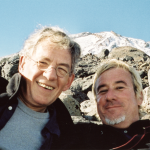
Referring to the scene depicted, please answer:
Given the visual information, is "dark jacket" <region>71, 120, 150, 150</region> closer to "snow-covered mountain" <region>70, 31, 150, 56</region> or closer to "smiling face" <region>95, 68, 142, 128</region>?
"smiling face" <region>95, 68, 142, 128</region>

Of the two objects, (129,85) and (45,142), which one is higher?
(129,85)

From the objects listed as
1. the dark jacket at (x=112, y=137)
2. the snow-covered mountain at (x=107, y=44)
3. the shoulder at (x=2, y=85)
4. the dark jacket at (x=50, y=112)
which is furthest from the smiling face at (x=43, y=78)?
the snow-covered mountain at (x=107, y=44)

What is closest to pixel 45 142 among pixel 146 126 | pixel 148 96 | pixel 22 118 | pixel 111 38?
pixel 22 118

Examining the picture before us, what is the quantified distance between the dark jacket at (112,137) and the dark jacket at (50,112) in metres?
0.22

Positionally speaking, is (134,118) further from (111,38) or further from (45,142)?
(111,38)

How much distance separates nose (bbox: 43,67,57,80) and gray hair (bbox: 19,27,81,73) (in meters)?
0.39

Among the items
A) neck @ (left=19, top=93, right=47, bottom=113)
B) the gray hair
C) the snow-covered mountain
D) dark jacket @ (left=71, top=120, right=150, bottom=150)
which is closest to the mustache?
dark jacket @ (left=71, top=120, right=150, bottom=150)

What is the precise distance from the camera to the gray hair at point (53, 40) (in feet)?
8.38

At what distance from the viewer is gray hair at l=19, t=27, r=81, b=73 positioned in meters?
2.55

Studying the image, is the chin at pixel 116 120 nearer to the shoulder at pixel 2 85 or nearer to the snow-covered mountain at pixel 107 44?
the shoulder at pixel 2 85

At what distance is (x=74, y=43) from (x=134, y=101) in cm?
141

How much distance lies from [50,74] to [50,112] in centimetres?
70

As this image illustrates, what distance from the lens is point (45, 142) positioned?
229 centimetres

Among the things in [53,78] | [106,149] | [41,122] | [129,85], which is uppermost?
[53,78]
